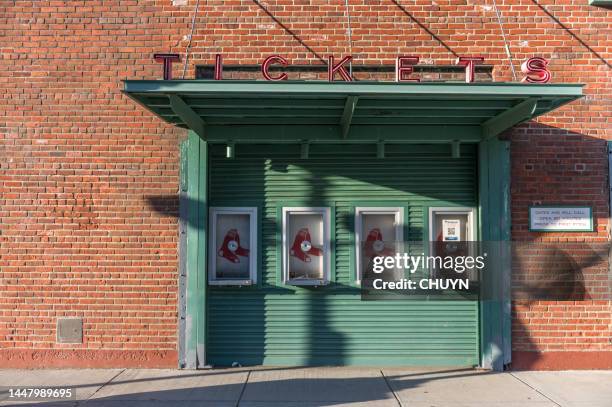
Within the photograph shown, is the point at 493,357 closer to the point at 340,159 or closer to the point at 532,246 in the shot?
the point at 532,246

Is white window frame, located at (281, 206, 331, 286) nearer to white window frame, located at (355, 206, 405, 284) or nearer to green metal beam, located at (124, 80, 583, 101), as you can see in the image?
white window frame, located at (355, 206, 405, 284)

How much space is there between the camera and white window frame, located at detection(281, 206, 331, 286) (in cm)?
811

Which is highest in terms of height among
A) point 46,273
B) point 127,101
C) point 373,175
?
point 127,101

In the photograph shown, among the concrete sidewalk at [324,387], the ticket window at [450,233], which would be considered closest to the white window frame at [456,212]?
the ticket window at [450,233]

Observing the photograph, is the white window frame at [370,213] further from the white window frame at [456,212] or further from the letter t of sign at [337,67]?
the letter t of sign at [337,67]

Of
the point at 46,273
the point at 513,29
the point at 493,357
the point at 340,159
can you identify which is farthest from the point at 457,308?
the point at 46,273

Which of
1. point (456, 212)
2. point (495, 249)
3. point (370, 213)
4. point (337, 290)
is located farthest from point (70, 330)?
point (495, 249)

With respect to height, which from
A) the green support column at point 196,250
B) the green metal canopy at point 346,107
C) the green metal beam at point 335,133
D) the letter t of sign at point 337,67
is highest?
the letter t of sign at point 337,67

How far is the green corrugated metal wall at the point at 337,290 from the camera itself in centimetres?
811

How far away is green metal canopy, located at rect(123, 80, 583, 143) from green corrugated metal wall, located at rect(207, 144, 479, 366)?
1.24 feet

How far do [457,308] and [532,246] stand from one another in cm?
130

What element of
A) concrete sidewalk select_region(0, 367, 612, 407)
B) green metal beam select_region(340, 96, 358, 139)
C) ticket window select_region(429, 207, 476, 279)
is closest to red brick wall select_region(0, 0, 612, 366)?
concrete sidewalk select_region(0, 367, 612, 407)

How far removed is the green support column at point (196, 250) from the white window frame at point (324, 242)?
1.06 metres

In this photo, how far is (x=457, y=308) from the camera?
26.8ft
